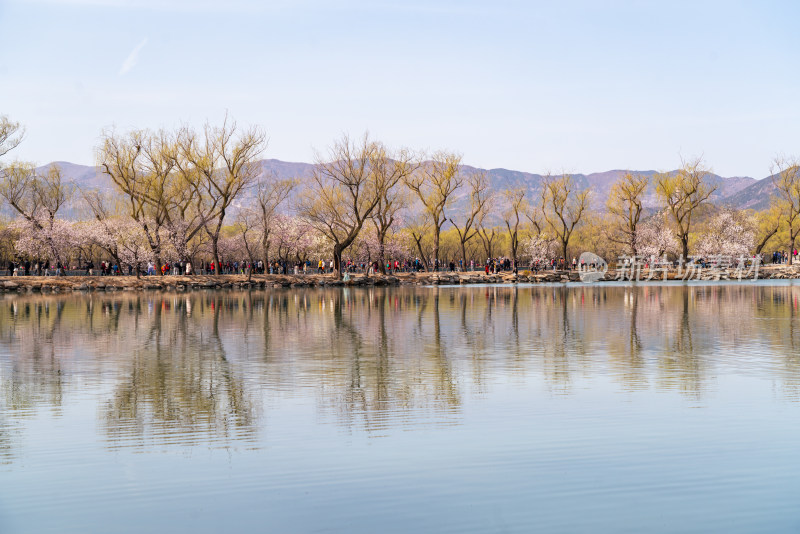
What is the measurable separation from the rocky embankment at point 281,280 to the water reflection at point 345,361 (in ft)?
112

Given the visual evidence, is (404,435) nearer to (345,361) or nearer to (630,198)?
(345,361)

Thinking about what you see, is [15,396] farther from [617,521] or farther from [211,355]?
[617,521]

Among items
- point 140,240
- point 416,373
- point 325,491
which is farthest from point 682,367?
point 140,240

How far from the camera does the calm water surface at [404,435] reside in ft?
26.3

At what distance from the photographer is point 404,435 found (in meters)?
11.2

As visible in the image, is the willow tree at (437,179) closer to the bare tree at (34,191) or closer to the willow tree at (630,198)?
the willow tree at (630,198)

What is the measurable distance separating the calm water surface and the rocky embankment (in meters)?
46.7

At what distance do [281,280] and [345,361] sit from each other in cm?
5656

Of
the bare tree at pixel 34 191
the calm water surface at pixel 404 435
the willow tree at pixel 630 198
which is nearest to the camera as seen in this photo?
the calm water surface at pixel 404 435

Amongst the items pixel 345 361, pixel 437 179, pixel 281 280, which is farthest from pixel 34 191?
pixel 345 361

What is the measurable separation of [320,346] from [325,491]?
45.4 feet

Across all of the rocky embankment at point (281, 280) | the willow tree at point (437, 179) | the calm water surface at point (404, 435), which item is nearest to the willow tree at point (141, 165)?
the rocky embankment at point (281, 280)

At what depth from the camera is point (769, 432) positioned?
1112 centimetres

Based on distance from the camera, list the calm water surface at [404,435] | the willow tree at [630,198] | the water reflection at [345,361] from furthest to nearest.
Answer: the willow tree at [630,198]
the water reflection at [345,361]
the calm water surface at [404,435]
